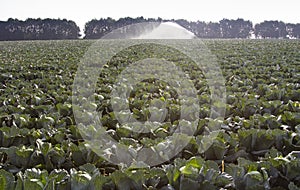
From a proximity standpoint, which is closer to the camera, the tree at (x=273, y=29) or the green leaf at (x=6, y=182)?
the green leaf at (x=6, y=182)

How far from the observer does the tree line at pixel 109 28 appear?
2889 inches

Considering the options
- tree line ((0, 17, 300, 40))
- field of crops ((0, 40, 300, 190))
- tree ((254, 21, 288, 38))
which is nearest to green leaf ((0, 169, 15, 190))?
field of crops ((0, 40, 300, 190))

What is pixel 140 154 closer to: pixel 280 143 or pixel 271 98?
pixel 280 143

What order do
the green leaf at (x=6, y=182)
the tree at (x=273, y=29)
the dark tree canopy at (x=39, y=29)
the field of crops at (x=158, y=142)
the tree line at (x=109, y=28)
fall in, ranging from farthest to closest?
1. the tree at (x=273, y=29)
2. the tree line at (x=109, y=28)
3. the dark tree canopy at (x=39, y=29)
4. the field of crops at (x=158, y=142)
5. the green leaf at (x=6, y=182)

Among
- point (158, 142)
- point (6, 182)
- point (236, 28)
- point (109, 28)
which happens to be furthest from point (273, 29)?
point (6, 182)

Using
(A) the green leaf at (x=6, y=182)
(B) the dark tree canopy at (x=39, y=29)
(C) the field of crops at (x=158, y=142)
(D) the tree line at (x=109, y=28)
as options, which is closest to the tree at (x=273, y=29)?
(D) the tree line at (x=109, y=28)

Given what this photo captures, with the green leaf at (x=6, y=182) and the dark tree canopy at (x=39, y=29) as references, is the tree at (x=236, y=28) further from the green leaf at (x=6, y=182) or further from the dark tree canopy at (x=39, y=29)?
the green leaf at (x=6, y=182)

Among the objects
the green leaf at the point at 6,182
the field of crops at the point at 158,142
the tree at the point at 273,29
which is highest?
the tree at the point at 273,29

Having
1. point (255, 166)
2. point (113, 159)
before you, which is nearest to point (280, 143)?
point (255, 166)

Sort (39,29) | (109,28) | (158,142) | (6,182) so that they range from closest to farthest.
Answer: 1. (6,182)
2. (158,142)
3. (39,29)
4. (109,28)

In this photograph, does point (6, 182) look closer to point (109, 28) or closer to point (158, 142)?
point (158, 142)

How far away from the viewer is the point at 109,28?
272 feet

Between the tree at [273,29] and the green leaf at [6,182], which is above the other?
the tree at [273,29]

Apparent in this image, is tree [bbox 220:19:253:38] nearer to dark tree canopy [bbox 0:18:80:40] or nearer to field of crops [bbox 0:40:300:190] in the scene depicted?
dark tree canopy [bbox 0:18:80:40]
